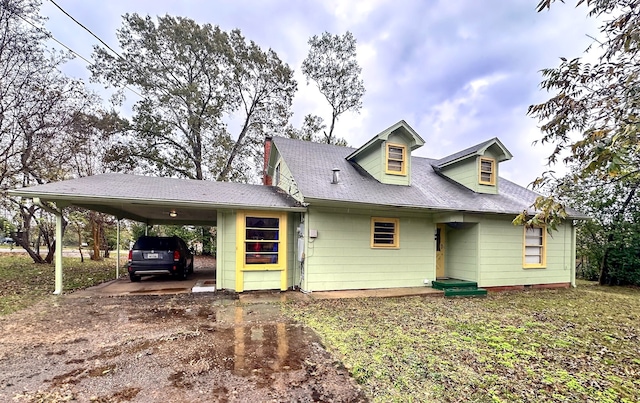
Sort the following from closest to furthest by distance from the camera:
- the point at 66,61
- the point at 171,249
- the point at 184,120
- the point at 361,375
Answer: the point at 361,375 → the point at 171,249 → the point at 66,61 → the point at 184,120

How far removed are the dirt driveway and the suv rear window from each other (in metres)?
3.04

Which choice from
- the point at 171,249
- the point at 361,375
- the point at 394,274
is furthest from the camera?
the point at 171,249

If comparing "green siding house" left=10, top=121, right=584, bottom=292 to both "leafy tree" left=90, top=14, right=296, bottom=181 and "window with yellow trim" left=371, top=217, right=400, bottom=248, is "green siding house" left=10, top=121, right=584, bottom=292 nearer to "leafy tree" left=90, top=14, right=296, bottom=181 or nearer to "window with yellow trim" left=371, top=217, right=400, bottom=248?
"window with yellow trim" left=371, top=217, right=400, bottom=248

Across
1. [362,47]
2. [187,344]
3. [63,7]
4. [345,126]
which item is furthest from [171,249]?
[362,47]

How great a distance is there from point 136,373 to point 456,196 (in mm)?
9373

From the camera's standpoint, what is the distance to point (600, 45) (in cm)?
363

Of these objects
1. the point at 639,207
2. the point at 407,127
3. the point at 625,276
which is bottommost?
the point at 625,276

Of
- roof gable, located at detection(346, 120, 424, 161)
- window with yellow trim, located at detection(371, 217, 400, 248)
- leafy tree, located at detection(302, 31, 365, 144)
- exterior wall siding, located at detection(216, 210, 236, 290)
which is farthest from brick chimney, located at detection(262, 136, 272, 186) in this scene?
leafy tree, located at detection(302, 31, 365, 144)

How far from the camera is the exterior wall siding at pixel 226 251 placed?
794 centimetres

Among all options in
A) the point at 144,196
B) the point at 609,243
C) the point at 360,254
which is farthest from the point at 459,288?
the point at 144,196

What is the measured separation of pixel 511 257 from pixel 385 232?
4270mm

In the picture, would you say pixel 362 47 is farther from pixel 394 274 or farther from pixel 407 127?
pixel 394 274

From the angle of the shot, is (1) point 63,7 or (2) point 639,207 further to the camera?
(2) point 639,207

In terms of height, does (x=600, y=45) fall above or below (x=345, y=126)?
below
